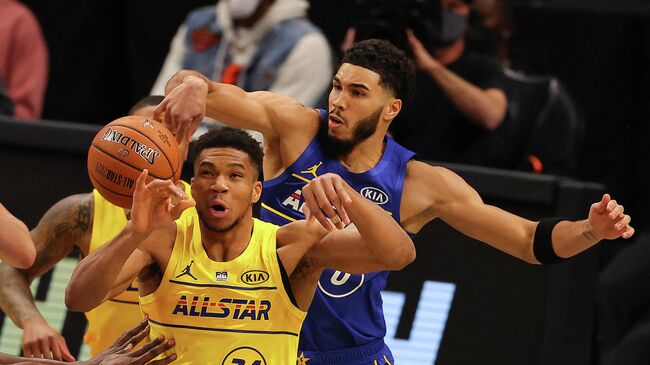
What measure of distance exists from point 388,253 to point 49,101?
5.14 metres

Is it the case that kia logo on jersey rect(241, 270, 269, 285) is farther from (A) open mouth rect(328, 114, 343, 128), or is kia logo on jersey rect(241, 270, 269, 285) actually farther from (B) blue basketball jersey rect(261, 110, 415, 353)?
(A) open mouth rect(328, 114, 343, 128)

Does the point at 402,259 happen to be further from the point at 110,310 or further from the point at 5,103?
Result: the point at 5,103

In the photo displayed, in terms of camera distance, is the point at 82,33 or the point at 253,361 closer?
the point at 253,361

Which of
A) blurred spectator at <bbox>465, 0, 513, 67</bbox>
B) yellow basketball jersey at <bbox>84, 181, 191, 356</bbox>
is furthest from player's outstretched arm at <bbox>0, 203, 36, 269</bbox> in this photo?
blurred spectator at <bbox>465, 0, 513, 67</bbox>

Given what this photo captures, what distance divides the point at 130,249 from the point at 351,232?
90 cm

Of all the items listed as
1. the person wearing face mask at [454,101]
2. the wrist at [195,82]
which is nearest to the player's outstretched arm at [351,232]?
the wrist at [195,82]

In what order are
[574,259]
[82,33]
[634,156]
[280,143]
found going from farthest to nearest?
[82,33], [634,156], [574,259], [280,143]

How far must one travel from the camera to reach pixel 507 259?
24.8 feet

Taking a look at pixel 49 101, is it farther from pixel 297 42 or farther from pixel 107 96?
pixel 297 42

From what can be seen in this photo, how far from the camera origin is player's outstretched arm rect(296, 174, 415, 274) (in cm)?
520

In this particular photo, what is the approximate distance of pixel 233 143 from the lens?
582cm

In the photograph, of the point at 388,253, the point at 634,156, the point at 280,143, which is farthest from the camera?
the point at 634,156

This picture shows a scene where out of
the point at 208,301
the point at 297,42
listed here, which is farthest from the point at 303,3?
the point at 208,301

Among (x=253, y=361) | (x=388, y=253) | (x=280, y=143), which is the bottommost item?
(x=253, y=361)
